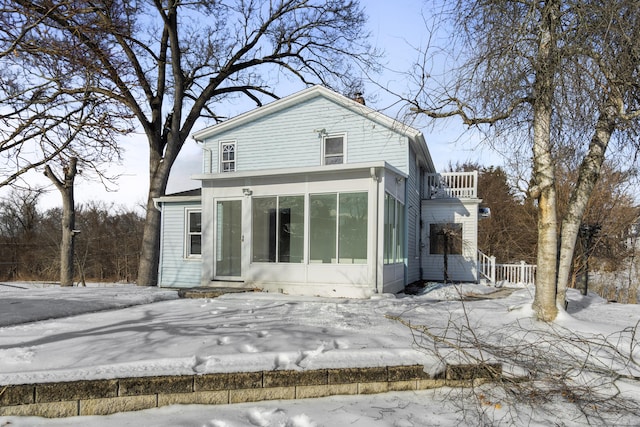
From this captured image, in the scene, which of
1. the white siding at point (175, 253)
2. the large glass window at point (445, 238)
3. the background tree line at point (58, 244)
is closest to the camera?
the white siding at point (175, 253)

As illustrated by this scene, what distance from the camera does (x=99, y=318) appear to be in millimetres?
5734

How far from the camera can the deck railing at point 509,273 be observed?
48.1 feet

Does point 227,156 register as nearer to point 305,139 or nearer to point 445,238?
point 305,139

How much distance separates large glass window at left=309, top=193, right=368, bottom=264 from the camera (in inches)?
369

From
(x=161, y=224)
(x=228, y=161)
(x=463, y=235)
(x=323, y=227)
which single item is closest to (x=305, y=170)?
(x=323, y=227)

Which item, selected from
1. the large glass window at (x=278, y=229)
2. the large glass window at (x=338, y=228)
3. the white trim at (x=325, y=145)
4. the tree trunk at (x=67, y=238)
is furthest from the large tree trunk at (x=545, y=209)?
the tree trunk at (x=67, y=238)

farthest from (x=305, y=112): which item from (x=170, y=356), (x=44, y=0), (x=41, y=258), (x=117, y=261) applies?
(x=41, y=258)

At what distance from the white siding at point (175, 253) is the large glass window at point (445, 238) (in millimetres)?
8044

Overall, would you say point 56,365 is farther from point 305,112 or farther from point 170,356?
point 305,112

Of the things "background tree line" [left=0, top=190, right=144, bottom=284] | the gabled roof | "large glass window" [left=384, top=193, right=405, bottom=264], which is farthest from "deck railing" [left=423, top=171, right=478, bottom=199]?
"background tree line" [left=0, top=190, right=144, bottom=284]

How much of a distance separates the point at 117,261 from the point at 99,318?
2039 centimetres

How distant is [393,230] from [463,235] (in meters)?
5.31

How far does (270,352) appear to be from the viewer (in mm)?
3807

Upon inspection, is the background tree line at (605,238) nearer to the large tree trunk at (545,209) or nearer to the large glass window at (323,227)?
the large glass window at (323,227)
